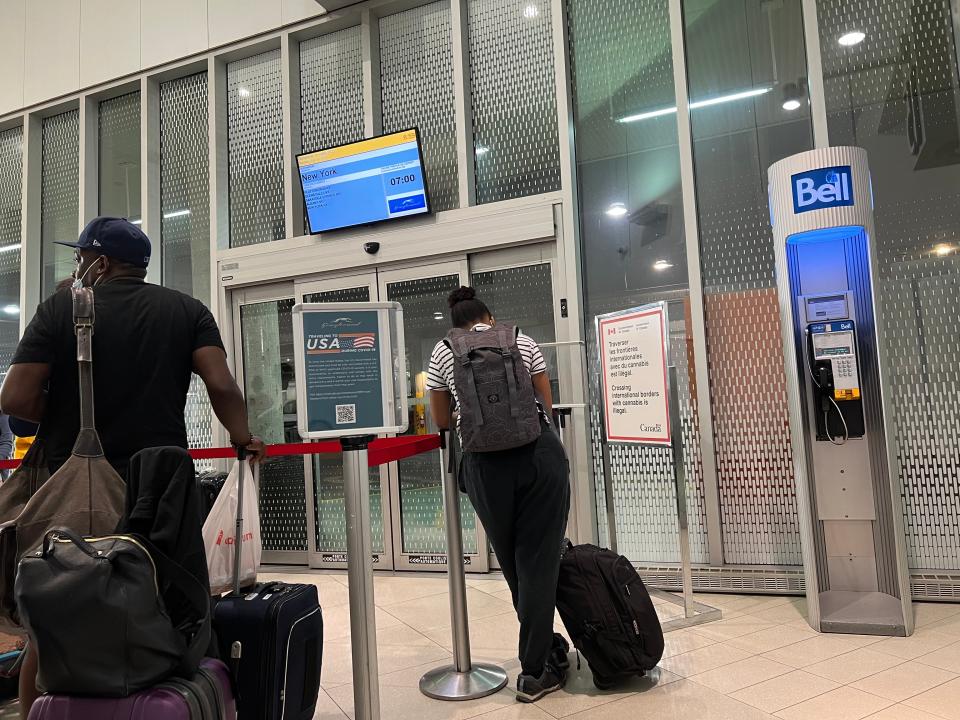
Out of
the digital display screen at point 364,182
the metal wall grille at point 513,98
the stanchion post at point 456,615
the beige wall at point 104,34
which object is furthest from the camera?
the beige wall at point 104,34

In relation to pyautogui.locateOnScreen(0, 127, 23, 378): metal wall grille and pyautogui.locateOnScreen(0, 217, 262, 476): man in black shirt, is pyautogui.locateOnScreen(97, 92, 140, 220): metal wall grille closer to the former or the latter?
pyautogui.locateOnScreen(0, 127, 23, 378): metal wall grille

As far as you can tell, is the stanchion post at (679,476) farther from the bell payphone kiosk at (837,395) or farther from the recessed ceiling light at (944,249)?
the recessed ceiling light at (944,249)

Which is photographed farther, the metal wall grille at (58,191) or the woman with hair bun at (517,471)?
the metal wall grille at (58,191)

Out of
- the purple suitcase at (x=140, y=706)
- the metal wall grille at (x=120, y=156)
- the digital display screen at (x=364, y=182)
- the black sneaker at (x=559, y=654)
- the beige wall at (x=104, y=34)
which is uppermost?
the beige wall at (x=104, y=34)

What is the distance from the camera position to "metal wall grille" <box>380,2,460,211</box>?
17.5ft

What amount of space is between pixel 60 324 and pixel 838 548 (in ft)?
12.2

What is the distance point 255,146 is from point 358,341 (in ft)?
14.9

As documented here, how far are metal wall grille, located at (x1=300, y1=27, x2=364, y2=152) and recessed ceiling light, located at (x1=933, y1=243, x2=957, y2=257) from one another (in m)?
4.17

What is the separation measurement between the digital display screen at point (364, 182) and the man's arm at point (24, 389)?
11.3ft

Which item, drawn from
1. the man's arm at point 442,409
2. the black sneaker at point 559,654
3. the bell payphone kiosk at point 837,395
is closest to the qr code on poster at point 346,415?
the man's arm at point 442,409

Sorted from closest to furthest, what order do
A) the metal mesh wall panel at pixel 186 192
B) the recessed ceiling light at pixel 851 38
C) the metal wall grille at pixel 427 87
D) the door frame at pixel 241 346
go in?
the recessed ceiling light at pixel 851 38 < the metal wall grille at pixel 427 87 < the door frame at pixel 241 346 < the metal mesh wall panel at pixel 186 192

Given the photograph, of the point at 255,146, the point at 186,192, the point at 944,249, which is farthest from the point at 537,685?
the point at 186,192

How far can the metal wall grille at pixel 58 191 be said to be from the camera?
22.5ft

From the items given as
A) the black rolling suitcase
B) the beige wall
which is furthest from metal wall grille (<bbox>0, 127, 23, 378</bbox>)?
the black rolling suitcase
